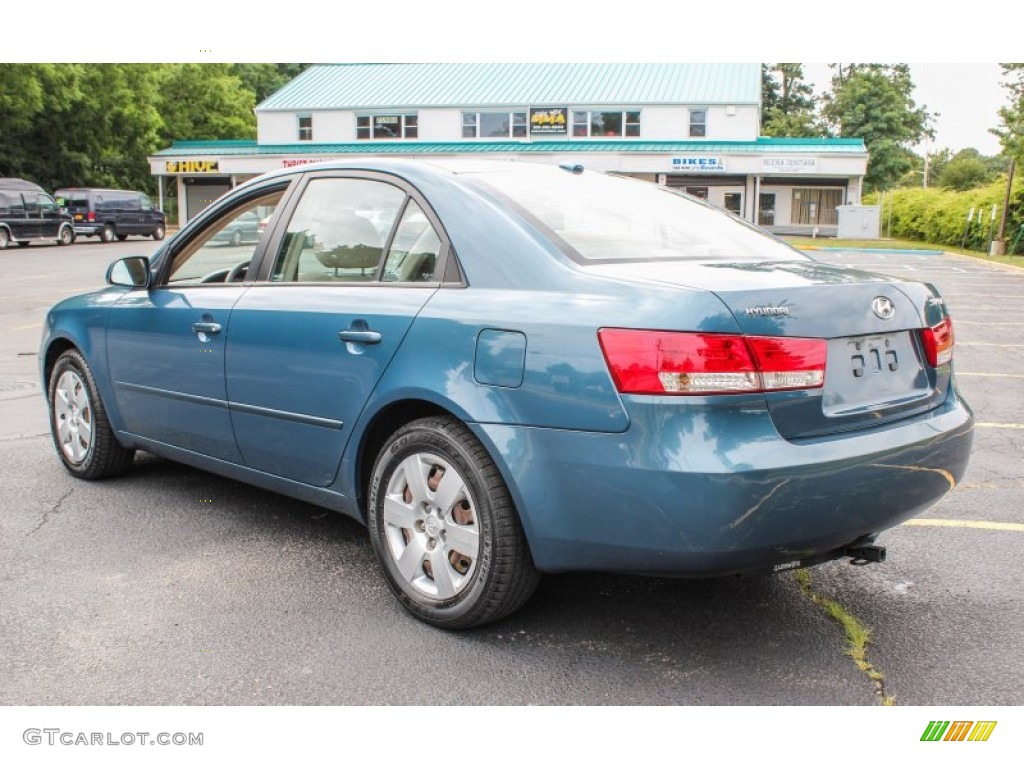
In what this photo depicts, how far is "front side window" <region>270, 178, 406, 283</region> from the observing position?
3.86 metres

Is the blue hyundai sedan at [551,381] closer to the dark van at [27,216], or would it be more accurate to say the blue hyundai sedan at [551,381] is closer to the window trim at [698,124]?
the dark van at [27,216]

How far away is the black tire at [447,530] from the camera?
322cm

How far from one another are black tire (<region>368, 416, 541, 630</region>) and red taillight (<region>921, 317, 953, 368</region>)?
1447 millimetres

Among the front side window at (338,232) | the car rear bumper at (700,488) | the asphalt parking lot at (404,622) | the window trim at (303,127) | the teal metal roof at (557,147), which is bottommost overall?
the asphalt parking lot at (404,622)

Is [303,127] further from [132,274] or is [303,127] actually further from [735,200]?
[132,274]

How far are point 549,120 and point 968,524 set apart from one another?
149 feet

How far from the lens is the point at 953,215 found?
4188cm

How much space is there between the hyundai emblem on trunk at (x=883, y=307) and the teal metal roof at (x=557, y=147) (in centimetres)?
4337

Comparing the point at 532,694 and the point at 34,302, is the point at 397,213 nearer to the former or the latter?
the point at 532,694

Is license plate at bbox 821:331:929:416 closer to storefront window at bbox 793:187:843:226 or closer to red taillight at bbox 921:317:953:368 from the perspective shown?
red taillight at bbox 921:317:953:368
